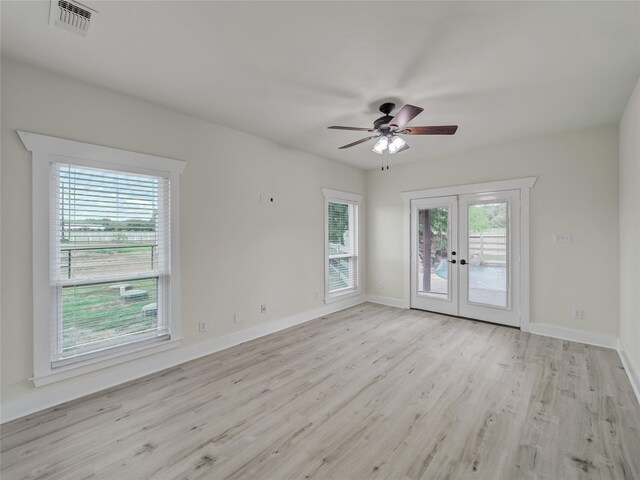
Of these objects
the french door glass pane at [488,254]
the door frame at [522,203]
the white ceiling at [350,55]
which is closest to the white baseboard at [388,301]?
the french door glass pane at [488,254]

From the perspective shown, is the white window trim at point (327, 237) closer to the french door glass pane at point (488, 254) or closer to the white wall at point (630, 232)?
the french door glass pane at point (488, 254)

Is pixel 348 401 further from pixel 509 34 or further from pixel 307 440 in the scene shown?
pixel 509 34

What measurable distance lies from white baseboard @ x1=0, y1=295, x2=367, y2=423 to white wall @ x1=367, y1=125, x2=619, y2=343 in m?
3.84

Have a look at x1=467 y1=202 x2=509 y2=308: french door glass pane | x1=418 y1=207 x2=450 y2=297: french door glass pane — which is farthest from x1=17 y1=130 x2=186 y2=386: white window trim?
x1=467 y1=202 x2=509 y2=308: french door glass pane

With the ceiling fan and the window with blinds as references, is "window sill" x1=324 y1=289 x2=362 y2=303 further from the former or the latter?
the ceiling fan

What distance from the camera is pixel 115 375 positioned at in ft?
8.77

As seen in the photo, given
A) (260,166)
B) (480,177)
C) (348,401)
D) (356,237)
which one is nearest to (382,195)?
(356,237)

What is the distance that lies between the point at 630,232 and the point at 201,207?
4492 mm

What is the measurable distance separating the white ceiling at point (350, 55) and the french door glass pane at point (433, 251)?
198 cm

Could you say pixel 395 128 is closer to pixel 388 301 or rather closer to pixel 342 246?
pixel 342 246

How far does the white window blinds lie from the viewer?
5177 mm

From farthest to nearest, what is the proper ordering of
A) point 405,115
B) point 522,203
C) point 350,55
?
point 522,203
point 405,115
point 350,55

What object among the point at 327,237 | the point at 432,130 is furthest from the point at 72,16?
the point at 327,237

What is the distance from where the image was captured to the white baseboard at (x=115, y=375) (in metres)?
2.24
